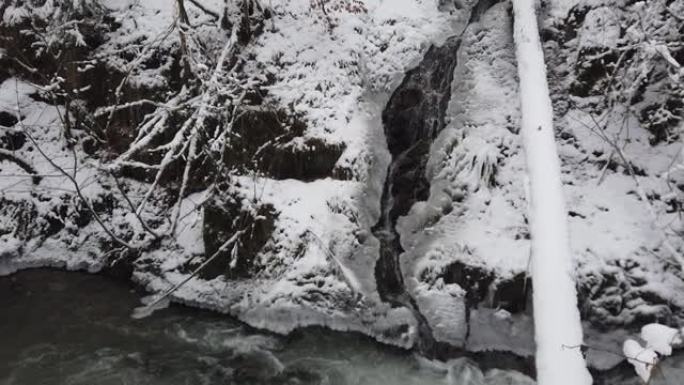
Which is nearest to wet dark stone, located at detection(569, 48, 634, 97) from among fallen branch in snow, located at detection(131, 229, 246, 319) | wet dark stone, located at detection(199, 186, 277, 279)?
wet dark stone, located at detection(199, 186, 277, 279)

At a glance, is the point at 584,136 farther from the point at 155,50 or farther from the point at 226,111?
the point at 155,50

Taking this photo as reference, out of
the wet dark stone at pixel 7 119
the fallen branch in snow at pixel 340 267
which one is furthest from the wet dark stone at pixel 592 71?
the wet dark stone at pixel 7 119

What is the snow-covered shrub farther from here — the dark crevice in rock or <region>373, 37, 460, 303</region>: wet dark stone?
<region>373, 37, 460, 303</region>: wet dark stone

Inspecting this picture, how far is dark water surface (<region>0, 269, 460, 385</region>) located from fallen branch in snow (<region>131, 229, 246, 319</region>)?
0.30ft

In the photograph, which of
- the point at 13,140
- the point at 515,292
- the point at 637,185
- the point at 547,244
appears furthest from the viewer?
the point at 13,140

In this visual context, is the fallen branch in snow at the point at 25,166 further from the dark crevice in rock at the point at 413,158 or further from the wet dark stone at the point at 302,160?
the dark crevice in rock at the point at 413,158

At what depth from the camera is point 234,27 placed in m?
7.11

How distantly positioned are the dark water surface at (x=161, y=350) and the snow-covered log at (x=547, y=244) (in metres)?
1.77

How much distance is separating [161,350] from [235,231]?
62.3 inches

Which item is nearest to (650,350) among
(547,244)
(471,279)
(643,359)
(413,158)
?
(643,359)

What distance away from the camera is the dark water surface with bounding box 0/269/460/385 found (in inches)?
219

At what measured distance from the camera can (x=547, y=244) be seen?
4.44 meters

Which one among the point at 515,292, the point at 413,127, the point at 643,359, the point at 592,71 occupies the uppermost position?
the point at 592,71

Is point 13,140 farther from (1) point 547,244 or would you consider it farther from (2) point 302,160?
(1) point 547,244
